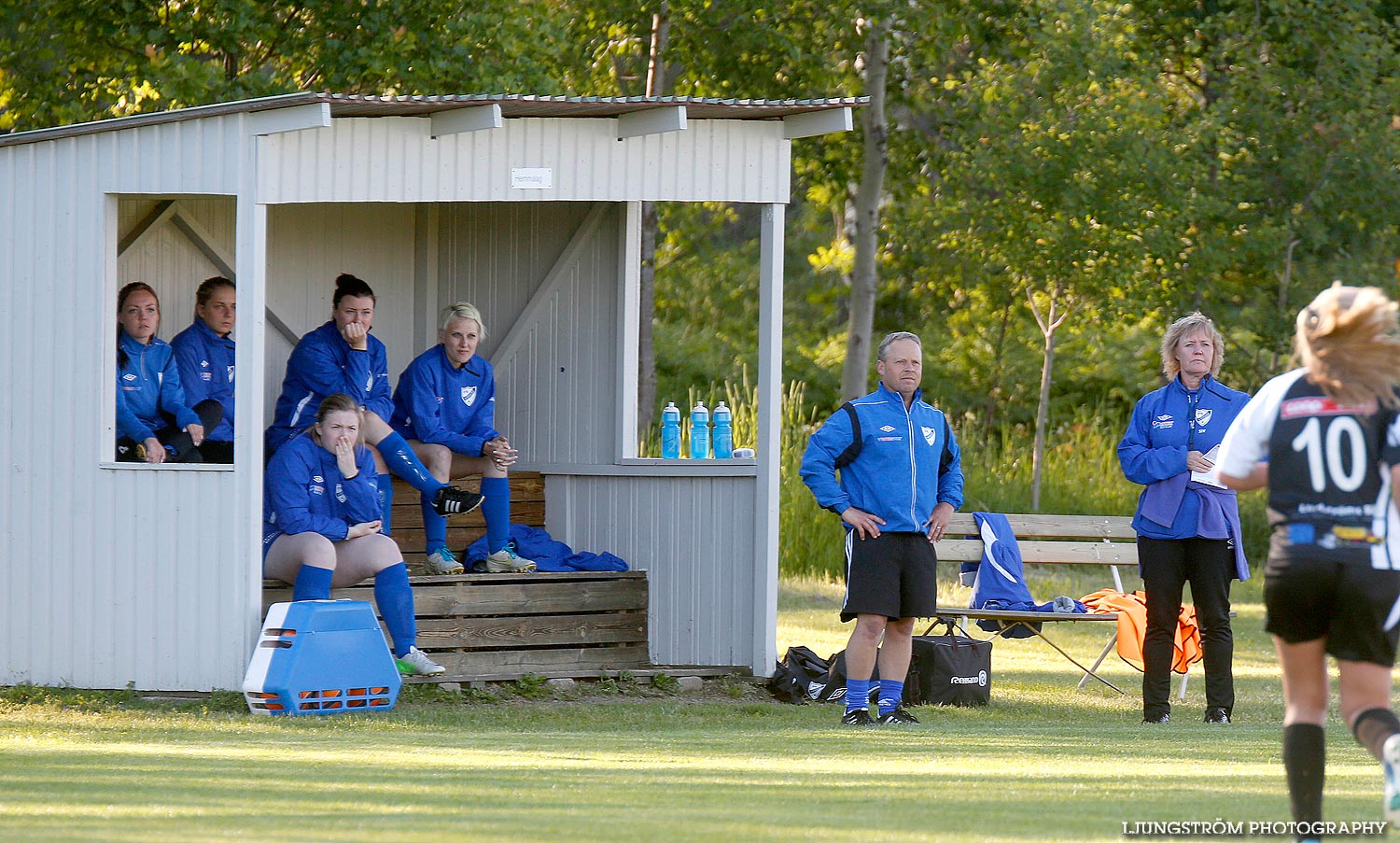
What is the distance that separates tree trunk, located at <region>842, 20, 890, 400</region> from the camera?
2000cm

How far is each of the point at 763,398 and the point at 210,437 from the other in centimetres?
285

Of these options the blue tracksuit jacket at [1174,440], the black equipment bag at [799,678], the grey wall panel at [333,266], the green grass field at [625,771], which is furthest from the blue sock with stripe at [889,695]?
the grey wall panel at [333,266]

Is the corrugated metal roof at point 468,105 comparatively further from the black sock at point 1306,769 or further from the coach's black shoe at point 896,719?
the black sock at point 1306,769

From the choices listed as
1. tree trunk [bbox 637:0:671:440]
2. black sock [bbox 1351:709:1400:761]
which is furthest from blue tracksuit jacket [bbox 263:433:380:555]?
tree trunk [bbox 637:0:671:440]

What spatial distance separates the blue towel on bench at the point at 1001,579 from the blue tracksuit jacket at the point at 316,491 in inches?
137

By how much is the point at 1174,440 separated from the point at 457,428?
3.74m

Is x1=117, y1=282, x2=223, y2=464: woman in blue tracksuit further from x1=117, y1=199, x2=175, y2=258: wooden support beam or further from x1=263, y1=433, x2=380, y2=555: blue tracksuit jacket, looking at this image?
x1=117, y1=199, x2=175, y2=258: wooden support beam

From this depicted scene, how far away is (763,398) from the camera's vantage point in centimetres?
1030

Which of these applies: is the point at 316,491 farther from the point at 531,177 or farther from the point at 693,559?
the point at 693,559

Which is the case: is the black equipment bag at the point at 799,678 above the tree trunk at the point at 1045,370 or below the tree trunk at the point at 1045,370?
below

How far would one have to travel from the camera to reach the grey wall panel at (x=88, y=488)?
30.1ft

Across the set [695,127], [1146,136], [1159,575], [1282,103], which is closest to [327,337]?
[695,127]

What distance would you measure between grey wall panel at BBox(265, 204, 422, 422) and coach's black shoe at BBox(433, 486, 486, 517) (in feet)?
5.25

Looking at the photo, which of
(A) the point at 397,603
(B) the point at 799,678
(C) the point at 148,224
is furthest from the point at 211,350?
(B) the point at 799,678
